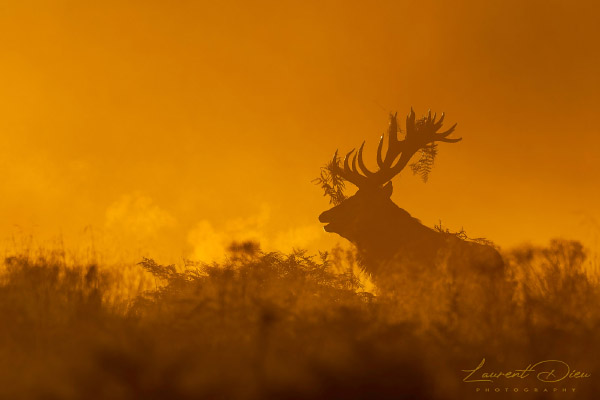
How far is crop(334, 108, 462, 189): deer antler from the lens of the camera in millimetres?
11961

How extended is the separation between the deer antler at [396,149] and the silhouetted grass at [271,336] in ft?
14.6

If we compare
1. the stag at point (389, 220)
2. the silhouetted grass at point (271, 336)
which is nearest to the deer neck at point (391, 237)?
the stag at point (389, 220)

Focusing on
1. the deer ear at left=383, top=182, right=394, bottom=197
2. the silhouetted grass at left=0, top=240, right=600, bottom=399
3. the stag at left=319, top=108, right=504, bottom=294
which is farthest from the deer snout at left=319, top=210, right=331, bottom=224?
the silhouetted grass at left=0, top=240, right=600, bottom=399

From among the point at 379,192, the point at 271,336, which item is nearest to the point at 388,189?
the point at 379,192

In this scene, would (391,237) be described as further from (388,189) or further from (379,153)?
(379,153)

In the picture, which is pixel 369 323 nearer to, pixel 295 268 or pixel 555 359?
pixel 555 359

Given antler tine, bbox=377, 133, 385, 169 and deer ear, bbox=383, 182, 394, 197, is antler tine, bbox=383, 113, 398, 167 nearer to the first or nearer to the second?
antler tine, bbox=377, 133, 385, 169

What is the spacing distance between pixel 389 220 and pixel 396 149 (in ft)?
5.44

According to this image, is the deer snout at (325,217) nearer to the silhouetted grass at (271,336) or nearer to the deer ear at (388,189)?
the deer ear at (388,189)

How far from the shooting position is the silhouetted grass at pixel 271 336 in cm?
512

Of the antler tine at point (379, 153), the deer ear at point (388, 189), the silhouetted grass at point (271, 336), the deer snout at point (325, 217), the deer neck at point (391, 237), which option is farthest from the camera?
the antler tine at point (379, 153)

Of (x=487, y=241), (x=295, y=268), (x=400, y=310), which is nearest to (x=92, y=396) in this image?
(x=400, y=310)

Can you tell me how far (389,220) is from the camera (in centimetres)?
1130

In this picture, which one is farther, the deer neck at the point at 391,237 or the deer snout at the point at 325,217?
the deer snout at the point at 325,217
